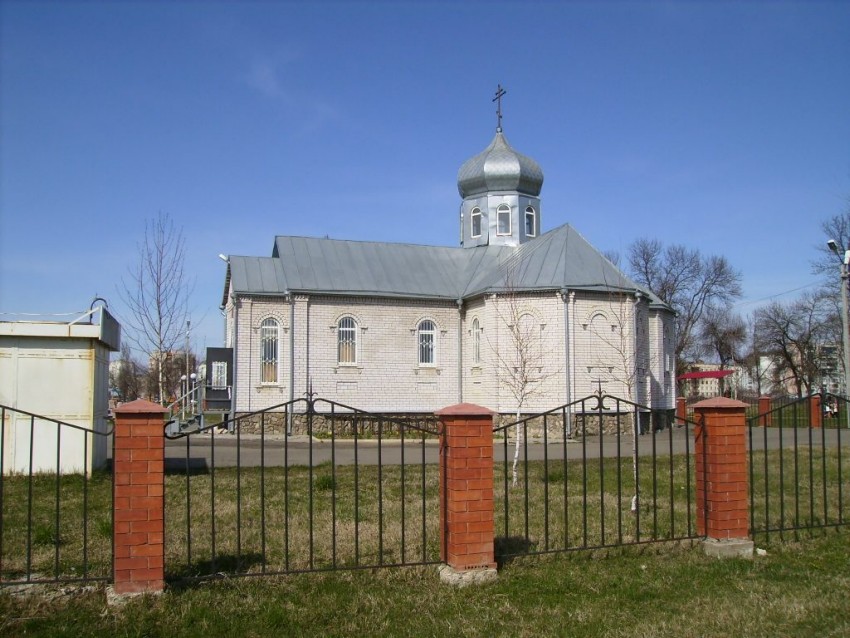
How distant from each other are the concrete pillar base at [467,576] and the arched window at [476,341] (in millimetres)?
17719

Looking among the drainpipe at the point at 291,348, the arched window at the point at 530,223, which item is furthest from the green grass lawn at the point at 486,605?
the arched window at the point at 530,223

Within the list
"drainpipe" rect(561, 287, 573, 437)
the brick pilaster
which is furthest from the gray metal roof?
the brick pilaster

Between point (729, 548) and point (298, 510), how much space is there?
15.6 ft

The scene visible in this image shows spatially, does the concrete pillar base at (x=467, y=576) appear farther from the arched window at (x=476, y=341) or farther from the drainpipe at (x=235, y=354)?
the arched window at (x=476, y=341)

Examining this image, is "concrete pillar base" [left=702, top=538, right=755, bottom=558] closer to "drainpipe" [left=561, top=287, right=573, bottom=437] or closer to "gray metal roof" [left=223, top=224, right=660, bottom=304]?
"drainpipe" [left=561, top=287, right=573, bottom=437]

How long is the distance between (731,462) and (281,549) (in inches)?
164

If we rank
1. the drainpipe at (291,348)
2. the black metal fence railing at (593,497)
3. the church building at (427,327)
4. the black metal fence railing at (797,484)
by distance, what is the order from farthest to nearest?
the drainpipe at (291,348) < the church building at (427,327) < the black metal fence railing at (797,484) < the black metal fence railing at (593,497)

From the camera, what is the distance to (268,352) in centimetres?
2295

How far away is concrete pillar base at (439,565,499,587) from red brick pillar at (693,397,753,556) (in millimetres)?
2205

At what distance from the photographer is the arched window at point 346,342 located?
924 inches

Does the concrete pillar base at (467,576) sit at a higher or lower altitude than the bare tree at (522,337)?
lower

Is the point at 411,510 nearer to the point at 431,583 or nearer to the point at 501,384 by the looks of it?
the point at 431,583

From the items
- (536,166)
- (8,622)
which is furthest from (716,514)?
(536,166)

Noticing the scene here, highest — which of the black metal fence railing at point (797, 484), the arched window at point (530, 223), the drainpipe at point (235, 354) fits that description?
the arched window at point (530, 223)
